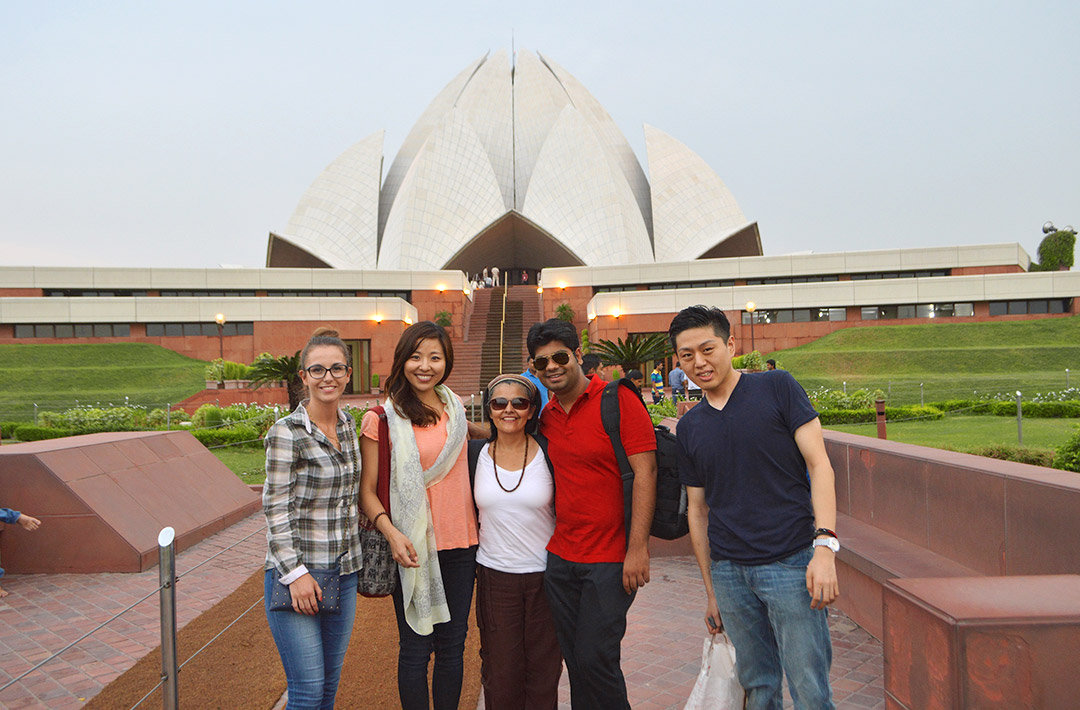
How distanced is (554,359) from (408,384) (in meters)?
0.57

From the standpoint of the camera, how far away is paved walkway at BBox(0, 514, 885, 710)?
296cm

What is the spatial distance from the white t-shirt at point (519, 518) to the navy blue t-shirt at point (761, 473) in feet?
1.92

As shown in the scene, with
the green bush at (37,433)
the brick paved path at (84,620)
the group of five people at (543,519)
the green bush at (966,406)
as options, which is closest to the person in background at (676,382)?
the green bush at (966,406)

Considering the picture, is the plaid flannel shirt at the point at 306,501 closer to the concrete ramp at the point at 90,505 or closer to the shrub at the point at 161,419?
the concrete ramp at the point at 90,505

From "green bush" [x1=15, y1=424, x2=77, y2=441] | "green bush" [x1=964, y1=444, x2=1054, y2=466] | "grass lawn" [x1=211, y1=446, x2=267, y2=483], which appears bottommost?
"grass lawn" [x1=211, y1=446, x2=267, y2=483]

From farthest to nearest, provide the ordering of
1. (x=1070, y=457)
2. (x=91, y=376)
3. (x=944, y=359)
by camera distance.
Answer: (x=91, y=376) → (x=944, y=359) → (x=1070, y=457)

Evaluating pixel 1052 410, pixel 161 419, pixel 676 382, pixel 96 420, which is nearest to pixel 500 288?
pixel 676 382

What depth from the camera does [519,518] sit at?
2.24m

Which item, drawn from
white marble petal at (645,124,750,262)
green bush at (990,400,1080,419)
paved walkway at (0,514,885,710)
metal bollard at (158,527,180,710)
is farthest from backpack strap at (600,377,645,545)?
white marble petal at (645,124,750,262)

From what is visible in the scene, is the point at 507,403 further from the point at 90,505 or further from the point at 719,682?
the point at 90,505

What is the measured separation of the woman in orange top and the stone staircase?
1425cm

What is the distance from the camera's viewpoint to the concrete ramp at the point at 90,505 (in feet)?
15.4

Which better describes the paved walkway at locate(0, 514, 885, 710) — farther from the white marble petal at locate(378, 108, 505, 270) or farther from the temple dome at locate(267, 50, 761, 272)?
the temple dome at locate(267, 50, 761, 272)

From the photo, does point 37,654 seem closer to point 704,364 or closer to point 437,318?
point 704,364
